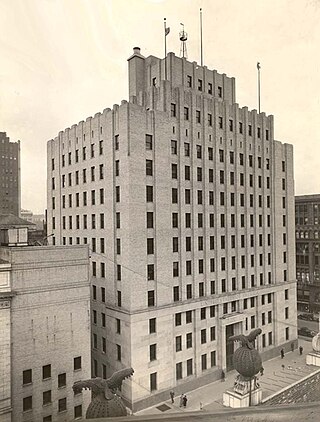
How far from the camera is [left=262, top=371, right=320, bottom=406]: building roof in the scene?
647 inches

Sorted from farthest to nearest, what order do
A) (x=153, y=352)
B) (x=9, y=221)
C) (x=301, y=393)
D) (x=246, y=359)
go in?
1. (x=153, y=352)
2. (x=301, y=393)
3. (x=9, y=221)
4. (x=246, y=359)

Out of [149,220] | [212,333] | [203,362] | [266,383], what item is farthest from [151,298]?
[266,383]

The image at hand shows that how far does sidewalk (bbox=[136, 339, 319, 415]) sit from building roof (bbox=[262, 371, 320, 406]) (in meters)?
1.37

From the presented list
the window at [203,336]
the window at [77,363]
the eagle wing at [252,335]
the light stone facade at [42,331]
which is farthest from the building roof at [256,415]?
the window at [203,336]

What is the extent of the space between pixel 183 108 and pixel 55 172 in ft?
35.8

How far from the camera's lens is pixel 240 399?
15344 millimetres

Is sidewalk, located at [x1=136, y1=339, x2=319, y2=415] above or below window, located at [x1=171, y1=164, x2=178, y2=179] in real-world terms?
below

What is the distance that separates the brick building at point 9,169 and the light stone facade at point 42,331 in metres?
2.10

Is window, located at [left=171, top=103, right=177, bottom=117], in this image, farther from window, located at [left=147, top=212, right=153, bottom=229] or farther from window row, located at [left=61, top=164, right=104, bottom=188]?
window, located at [left=147, top=212, right=153, bottom=229]

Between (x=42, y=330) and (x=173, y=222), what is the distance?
986 cm

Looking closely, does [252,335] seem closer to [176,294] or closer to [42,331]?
[176,294]

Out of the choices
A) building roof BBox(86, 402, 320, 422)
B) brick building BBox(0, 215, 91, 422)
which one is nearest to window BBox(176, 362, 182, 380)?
brick building BBox(0, 215, 91, 422)

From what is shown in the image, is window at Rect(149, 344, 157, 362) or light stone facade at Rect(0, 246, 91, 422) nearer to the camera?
light stone facade at Rect(0, 246, 91, 422)

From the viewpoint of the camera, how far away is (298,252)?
38625mm
